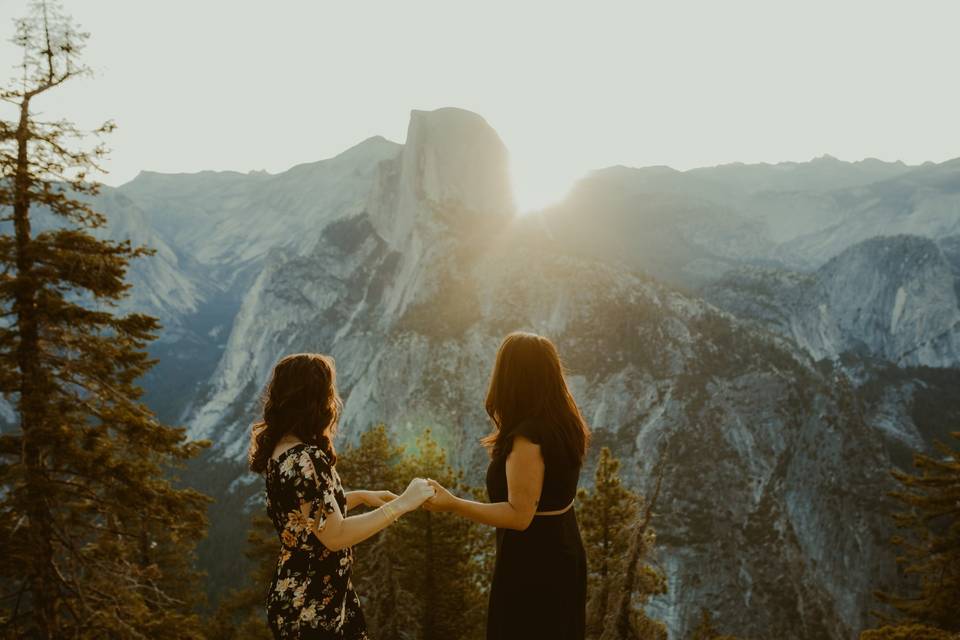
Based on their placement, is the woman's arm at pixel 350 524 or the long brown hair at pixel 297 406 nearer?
the woman's arm at pixel 350 524

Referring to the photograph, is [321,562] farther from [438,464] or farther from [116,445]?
[438,464]

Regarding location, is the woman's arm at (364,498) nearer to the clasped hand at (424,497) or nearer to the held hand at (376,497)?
the held hand at (376,497)

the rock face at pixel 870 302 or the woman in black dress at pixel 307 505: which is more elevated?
the woman in black dress at pixel 307 505

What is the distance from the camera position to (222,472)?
138 meters

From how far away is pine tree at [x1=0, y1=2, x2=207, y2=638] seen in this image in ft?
25.2

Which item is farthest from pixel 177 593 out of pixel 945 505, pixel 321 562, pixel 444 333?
pixel 444 333

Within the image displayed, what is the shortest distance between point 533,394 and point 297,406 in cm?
159

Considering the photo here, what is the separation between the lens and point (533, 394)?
356cm

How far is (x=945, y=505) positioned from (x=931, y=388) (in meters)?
163

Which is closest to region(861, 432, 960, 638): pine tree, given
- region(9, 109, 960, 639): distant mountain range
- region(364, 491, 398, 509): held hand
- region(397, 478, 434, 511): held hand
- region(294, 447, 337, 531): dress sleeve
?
region(364, 491, 398, 509): held hand

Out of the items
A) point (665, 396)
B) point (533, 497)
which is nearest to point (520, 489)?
point (533, 497)

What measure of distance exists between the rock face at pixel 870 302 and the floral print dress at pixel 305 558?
149376 millimetres

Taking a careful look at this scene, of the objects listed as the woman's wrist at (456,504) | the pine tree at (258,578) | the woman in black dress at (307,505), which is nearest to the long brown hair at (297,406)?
the woman in black dress at (307,505)

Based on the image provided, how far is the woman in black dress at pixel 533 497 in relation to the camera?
11.2ft
